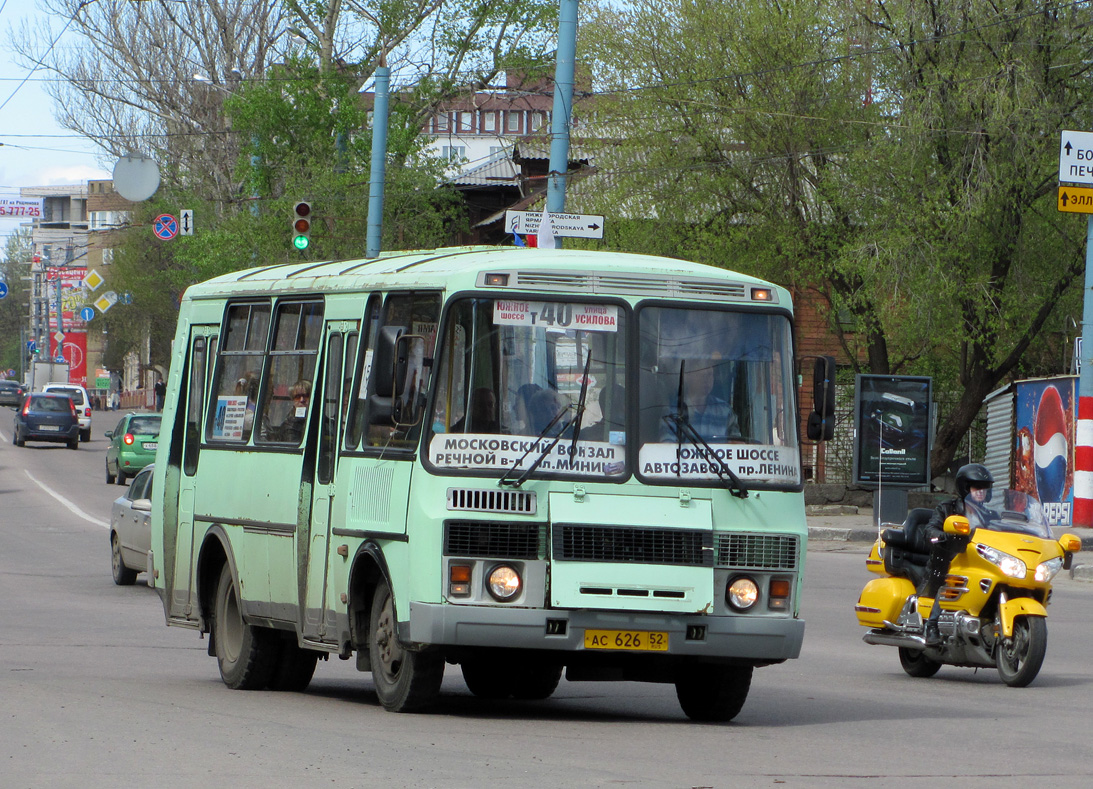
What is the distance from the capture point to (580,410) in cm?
927

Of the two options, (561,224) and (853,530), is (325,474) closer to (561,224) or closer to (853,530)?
(561,224)

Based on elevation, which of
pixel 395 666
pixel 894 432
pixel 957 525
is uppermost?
pixel 894 432

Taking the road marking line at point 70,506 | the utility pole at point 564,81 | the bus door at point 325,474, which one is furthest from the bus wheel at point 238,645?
the road marking line at point 70,506

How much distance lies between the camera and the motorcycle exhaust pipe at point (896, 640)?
12477 millimetres

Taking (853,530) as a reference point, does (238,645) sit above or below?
above

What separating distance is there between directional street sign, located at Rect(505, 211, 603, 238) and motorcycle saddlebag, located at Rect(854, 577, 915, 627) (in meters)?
8.82

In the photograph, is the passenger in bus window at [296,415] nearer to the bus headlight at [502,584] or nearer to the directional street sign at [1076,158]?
the bus headlight at [502,584]

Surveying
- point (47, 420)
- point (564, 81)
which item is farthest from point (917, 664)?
point (47, 420)

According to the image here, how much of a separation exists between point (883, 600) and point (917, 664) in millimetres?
613

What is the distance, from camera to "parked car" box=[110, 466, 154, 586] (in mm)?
19484

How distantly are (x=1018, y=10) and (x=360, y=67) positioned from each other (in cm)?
2465

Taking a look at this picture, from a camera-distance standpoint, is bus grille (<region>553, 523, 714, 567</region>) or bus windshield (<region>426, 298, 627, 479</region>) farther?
bus windshield (<region>426, 298, 627, 479</region>)

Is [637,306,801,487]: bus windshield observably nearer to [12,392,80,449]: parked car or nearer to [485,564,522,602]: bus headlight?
[485,564,522,602]: bus headlight

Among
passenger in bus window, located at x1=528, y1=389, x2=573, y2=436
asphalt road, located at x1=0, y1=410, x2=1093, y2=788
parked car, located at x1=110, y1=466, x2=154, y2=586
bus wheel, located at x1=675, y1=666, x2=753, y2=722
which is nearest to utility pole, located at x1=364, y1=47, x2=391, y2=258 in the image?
parked car, located at x1=110, y1=466, x2=154, y2=586
